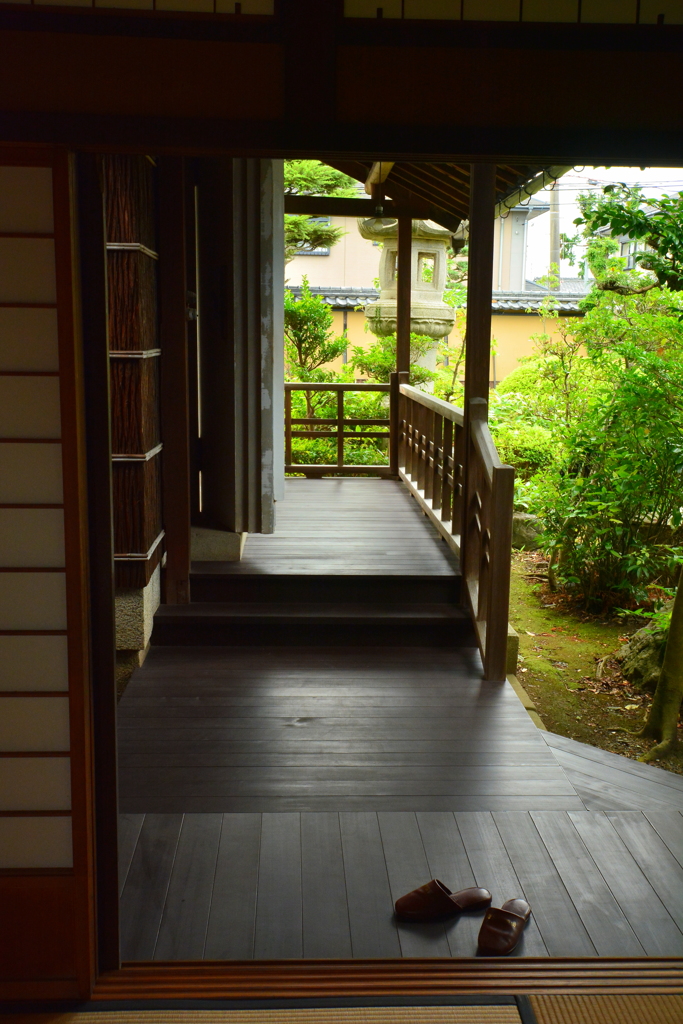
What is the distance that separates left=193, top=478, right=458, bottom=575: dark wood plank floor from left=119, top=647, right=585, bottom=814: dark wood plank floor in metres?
0.57

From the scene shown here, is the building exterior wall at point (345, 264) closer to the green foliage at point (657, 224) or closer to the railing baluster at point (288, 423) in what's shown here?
the railing baluster at point (288, 423)

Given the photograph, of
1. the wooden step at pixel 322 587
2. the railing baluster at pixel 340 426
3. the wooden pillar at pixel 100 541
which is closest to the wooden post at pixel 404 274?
the railing baluster at pixel 340 426

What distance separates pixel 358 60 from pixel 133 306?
2.12 m

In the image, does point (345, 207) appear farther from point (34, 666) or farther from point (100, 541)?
point (34, 666)

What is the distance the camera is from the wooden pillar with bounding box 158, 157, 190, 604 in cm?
423

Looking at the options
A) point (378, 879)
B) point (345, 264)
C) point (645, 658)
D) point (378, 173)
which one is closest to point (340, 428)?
point (378, 173)

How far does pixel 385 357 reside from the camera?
34.5ft

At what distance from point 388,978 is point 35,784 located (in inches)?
37.7

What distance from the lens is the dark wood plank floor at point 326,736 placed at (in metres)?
3.08

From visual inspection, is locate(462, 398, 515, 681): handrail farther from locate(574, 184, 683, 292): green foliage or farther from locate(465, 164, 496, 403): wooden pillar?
locate(574, 184, 683, 292): green foliage

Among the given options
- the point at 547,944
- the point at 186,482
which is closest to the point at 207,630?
the point at 186,482

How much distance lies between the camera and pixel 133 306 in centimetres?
383

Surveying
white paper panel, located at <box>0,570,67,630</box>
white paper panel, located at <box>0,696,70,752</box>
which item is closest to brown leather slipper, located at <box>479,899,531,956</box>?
white paper panel, located at <box>0,696,70,752</box>

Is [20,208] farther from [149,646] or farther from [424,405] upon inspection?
[424,405]
